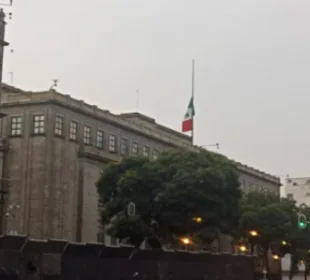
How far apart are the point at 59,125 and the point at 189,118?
832 inches

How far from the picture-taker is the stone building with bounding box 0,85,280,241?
6950 centimetres

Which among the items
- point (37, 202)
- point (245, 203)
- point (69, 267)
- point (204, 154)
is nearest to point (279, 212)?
point (245, 203)

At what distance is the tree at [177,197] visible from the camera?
56031 mm

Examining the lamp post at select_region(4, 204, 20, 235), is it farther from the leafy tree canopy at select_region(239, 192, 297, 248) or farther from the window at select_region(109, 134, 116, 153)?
the leafy tree canopy at select_region(239, 192, 297, 248)

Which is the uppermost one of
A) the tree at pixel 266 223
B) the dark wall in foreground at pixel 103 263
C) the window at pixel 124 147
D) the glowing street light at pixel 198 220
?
the window at pixel 124 147

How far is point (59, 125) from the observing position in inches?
2840

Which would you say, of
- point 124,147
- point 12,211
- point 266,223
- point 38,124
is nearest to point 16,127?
point 38,124

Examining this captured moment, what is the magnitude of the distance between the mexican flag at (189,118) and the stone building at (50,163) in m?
12.5

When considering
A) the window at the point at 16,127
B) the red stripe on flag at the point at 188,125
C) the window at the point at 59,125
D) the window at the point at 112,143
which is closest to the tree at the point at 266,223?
the red stripe on flag at the point at 188,125

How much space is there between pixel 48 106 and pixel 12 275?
48.3 meters

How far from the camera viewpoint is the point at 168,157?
59906mm

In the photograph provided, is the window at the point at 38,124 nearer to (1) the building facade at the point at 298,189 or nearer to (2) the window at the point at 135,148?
(2) the window at the point at 135,148

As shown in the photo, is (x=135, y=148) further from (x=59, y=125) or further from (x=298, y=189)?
(x=298, y=189)

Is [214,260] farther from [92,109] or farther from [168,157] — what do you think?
[92,109]
